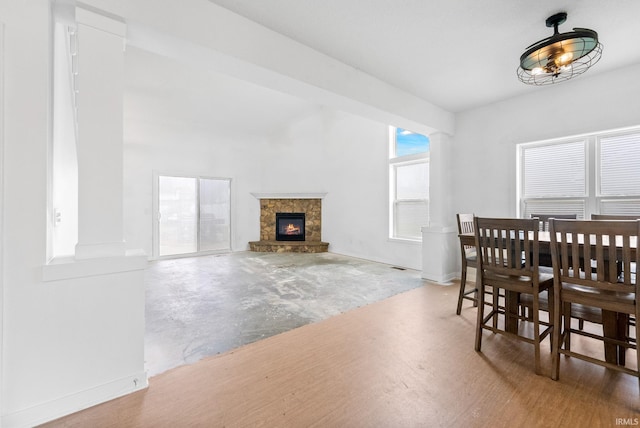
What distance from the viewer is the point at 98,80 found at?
1.69 metres

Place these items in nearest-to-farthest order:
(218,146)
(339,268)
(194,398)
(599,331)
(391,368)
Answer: (194,398)
(391,368)
(599,331)
(339,268)
(218,146)

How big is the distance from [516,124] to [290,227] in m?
5.31

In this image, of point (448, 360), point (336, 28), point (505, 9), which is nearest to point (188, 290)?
point (448, 360)

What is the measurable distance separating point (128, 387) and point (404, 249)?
14.7 ft

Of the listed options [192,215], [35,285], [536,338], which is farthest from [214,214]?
[536,338]

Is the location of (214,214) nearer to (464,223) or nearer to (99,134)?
(99,134)

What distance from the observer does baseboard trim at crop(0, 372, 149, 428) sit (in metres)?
1.45

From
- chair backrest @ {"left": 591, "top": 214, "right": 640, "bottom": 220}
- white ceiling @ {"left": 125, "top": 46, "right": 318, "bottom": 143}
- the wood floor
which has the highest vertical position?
white ceiling @ {"left": 125, "top": 46, "right": 318, "bottom": 143}

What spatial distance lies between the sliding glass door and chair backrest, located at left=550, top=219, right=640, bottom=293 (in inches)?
254

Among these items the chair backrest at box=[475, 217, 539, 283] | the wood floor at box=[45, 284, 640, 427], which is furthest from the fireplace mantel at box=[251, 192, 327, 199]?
the chair backrest at box=[475, 217, 539, 283]

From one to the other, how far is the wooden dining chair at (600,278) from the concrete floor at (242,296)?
1.93 metres

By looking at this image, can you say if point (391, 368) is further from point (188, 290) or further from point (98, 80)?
point (188, 290)

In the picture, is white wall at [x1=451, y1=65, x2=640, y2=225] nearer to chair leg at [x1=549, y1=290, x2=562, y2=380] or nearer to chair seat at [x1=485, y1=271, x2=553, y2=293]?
chair seat at [x1=485, y1=271, x2=553, y2=293]

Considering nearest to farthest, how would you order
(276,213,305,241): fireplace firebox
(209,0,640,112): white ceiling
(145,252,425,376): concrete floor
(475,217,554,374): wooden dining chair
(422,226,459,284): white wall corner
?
(475,217,554,374): wooden dining chair < (209,0,640,112): white ceiling < (145,252,425,376): concrete floor < (422,226,459,284): white wall corner < (276,213,305,241): fireplace firebox
